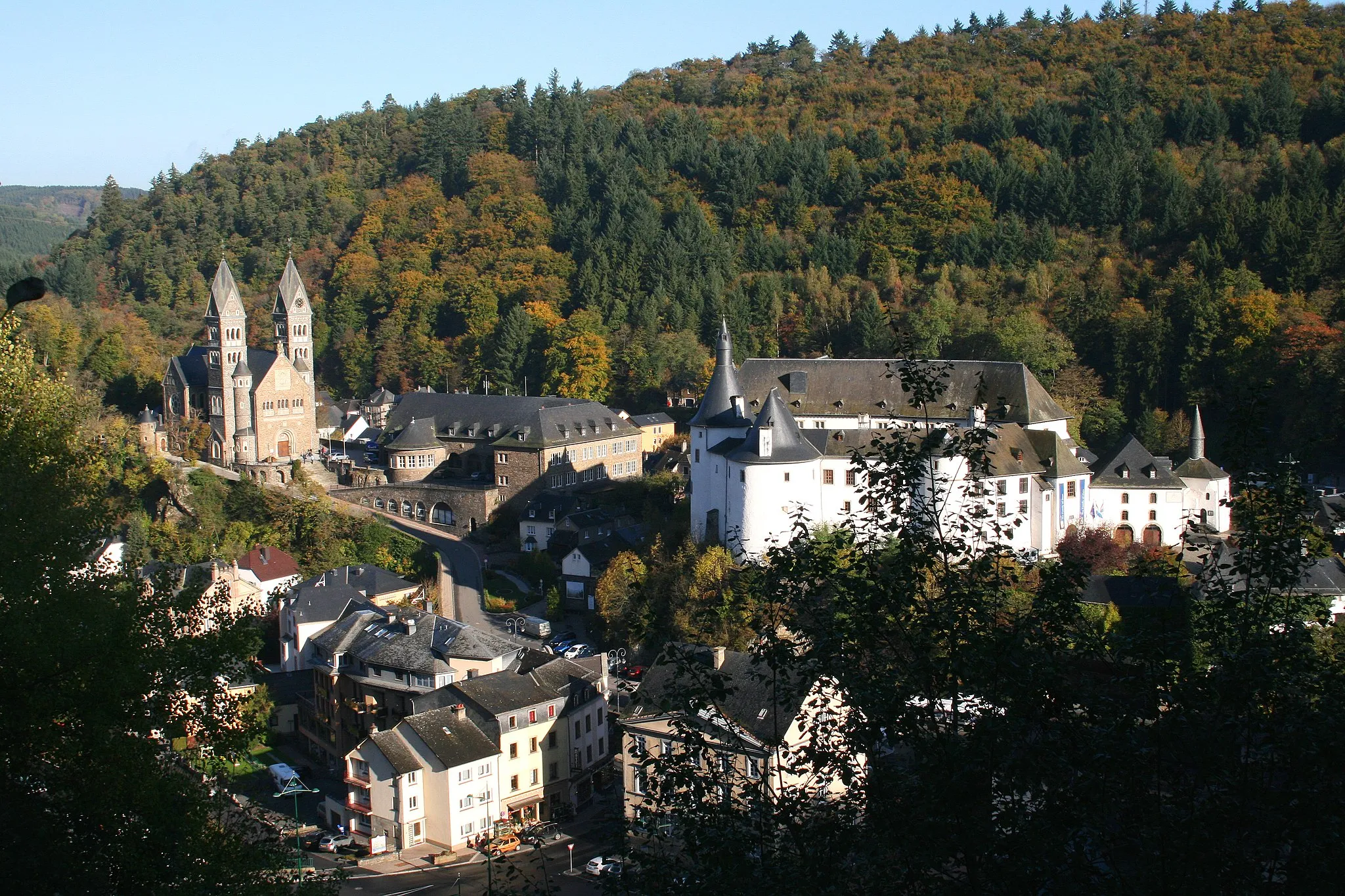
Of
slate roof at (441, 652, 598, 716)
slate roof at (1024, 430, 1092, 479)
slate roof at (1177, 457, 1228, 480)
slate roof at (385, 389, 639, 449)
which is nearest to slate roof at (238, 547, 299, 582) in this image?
slate roof at (385, 389, 639, 449)

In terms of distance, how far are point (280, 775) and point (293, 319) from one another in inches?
1021

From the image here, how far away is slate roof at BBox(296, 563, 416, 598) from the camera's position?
3519 centimetres

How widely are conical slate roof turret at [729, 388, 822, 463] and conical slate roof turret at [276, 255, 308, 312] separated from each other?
25.1 meters

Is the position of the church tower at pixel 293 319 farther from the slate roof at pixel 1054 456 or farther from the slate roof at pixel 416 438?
the slate roof at pixel 1054 456

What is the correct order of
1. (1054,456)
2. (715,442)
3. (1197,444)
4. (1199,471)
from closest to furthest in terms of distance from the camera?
(1054,456), (1199,471), (715,442), (1197,444)

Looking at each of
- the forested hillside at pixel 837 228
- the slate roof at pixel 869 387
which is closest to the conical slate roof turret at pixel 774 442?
the slate roof at pixel 869 387

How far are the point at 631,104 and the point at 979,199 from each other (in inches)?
1366

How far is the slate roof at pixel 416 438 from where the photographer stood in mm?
44344

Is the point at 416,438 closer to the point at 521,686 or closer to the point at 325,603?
the point at 325,603

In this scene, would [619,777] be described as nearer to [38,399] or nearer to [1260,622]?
[38,399]

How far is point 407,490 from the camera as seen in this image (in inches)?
1670

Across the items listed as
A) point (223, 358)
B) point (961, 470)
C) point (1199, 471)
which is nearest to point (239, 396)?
point (223, 358)

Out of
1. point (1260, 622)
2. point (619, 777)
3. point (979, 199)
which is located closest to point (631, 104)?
point (979, 199)

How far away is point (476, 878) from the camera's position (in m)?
23.0
